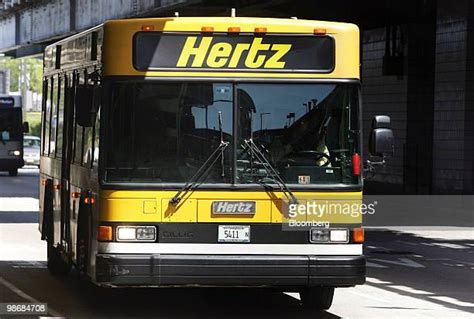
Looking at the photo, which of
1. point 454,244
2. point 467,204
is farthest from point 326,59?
point 467,204

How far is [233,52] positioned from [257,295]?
3.52 metres

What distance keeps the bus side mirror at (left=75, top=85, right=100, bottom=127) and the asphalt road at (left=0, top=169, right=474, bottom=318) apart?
189 cm

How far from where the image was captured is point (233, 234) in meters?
11.2

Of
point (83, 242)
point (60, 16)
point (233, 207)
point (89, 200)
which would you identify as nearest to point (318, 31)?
point (233, 207)

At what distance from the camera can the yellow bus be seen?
36.5ft

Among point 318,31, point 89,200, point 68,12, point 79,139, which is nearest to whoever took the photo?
point 318,31

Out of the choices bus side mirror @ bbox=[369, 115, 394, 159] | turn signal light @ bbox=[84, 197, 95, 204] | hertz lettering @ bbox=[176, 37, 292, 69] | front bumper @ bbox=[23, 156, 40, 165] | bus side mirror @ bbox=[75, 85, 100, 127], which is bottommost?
front bumper @ bbox=[23, 156, 40, 165]

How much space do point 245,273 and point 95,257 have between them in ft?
4.53

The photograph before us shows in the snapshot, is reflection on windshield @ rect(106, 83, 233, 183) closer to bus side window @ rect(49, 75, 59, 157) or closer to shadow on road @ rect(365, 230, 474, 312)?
shadow on road @ rect(365, 230, 474, 312)

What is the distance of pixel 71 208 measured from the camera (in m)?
13.3

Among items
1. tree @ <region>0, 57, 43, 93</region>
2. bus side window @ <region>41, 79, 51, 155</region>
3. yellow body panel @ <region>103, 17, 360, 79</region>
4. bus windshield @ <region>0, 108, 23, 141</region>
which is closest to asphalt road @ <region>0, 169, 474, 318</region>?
bus side window @ <region>41, 79, 51, 155</region>

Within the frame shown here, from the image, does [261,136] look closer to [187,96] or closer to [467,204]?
[187,96]

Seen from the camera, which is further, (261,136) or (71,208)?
(71,208)

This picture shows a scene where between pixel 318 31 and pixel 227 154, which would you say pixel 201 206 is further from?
pixel 318 31
